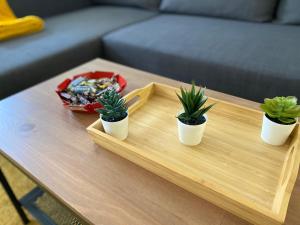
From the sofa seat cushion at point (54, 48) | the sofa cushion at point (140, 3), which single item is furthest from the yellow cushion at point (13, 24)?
the sofa cushion at point (140, 3)

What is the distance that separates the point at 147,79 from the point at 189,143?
1.27 feet

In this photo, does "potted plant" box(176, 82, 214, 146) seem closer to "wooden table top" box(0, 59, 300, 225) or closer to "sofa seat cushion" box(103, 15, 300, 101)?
"wooden table top" box(0, 59, 300, 225)

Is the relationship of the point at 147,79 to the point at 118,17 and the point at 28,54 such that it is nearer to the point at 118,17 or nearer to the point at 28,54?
the point at 28,54

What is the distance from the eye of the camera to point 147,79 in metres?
0.96

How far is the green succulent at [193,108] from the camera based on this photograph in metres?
0.60

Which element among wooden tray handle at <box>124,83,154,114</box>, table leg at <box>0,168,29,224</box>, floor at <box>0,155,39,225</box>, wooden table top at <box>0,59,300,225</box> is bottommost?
floor at <box>0,155,39,225</box>

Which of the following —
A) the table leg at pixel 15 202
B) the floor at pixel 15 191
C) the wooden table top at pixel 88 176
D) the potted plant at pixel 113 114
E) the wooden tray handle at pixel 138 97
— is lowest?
the floor at pixel 15 191

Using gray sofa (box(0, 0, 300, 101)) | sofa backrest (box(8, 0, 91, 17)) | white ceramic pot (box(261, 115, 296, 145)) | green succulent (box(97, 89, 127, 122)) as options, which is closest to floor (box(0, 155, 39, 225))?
gray sofa (box(0, 0, 300, 101))

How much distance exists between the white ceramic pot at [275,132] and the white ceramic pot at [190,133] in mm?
157

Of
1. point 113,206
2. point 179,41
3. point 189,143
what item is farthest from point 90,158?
point 179,41

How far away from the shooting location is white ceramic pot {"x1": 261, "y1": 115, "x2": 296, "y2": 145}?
1.95ft

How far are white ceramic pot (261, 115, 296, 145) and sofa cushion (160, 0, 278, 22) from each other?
1.05 meters

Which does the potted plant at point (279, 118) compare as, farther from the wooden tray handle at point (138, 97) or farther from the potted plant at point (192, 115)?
the wooden tray handle at point (138, 97)

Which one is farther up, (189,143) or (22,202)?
(189,143)
